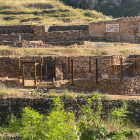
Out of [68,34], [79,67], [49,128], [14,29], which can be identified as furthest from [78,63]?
[14,29]

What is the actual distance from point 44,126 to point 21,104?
297 centimetres

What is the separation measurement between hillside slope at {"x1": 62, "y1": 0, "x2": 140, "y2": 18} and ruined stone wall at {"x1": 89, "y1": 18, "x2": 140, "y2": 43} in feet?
54.1

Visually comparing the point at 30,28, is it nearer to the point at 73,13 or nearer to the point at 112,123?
the point at 73,13

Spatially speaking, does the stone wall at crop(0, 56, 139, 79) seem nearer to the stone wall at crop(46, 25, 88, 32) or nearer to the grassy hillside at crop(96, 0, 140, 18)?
the stone wall at crop(46, 25, 88, 32)

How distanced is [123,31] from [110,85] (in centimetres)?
1291

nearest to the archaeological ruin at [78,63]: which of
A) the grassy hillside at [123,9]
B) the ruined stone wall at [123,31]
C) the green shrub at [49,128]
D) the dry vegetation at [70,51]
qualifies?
the ruined stone wall at [123,31]

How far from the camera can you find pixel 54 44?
23.3m

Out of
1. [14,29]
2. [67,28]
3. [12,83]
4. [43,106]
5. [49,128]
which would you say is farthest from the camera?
[14,29]

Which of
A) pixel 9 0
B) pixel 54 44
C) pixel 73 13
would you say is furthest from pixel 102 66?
pixel 9 0

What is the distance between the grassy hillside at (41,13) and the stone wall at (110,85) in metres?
18.8

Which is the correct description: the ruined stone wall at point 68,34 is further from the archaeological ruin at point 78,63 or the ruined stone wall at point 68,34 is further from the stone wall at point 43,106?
the stone wall at point 43,106

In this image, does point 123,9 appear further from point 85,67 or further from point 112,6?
point 85,67

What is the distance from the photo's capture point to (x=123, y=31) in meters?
24.8

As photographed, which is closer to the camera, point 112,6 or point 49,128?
point 49,128
